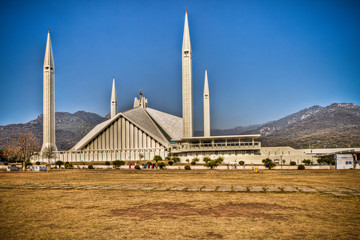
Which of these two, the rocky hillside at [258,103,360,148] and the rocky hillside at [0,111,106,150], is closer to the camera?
the rocky hillside at [258,103,360,148]

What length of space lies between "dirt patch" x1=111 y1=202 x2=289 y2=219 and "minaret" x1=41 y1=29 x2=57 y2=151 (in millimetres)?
65105

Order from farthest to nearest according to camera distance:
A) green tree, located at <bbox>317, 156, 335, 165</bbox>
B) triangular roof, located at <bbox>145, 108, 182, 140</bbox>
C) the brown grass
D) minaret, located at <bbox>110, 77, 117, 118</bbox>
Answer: minaret, located at <bbox>110, 77, 117, 118</bbox> < triangular roof, located at <bbox>145, 108, 182, 140</bbox> < green tree, located at <bbox>317, 156, 335, 165</bbox> < the brown grass

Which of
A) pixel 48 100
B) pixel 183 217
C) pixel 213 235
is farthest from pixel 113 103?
pixel 213 235

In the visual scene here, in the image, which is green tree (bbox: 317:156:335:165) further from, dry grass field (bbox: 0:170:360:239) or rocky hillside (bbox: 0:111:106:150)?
rocky hillside (bbox: 0:111:106:150)

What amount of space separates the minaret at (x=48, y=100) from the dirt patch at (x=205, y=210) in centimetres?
6511

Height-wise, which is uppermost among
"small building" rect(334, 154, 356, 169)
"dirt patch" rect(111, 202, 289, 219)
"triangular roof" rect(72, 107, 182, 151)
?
"triangular roof" rect(72, 107, 182, 151)

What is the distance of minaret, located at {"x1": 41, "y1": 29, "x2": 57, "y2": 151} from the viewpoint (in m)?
68.5

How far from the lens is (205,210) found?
6.93 metres

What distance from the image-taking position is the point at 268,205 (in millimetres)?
7523

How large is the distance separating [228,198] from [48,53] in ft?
236

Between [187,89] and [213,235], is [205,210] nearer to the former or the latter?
[213,235]

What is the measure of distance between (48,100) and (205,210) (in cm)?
6910

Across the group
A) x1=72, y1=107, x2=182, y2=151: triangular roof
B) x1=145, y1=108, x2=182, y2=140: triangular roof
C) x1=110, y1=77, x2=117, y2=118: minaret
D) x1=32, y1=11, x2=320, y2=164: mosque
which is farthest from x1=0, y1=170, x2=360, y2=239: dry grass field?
x1=110, y1=77, x2=117, y2=118: minaret

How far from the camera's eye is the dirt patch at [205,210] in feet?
21.3
